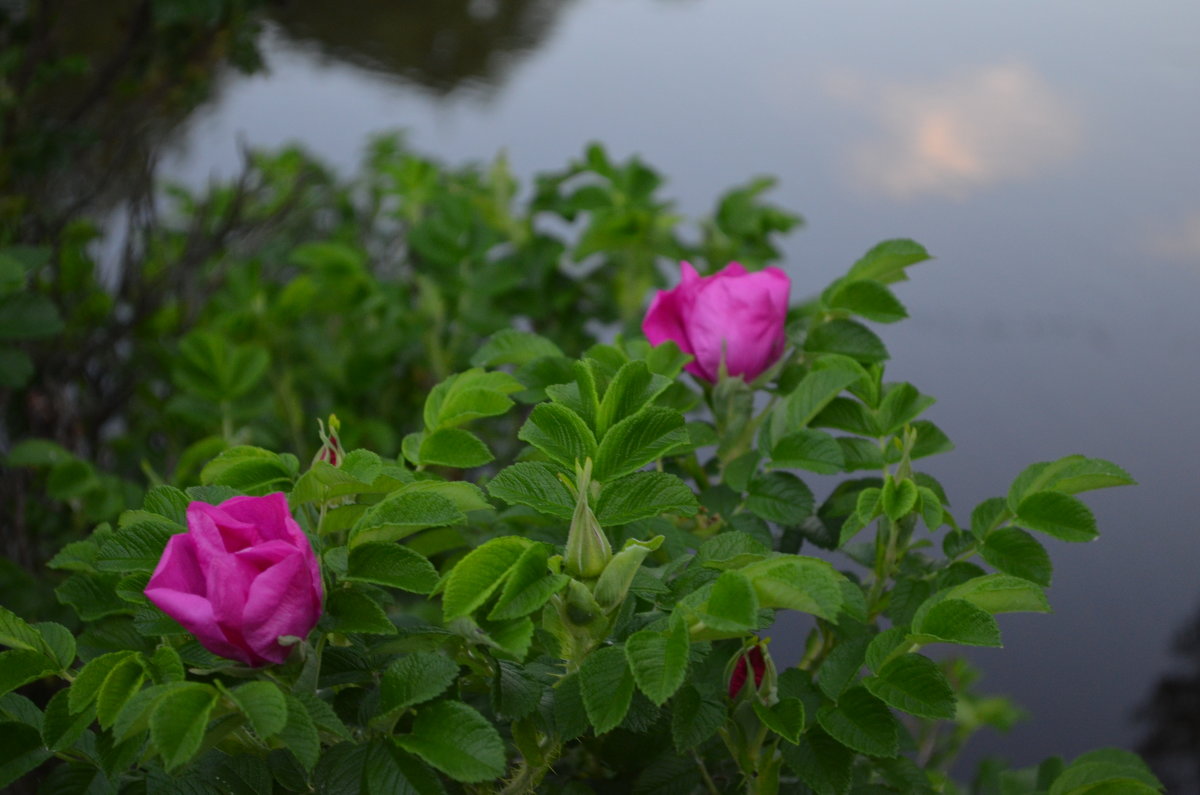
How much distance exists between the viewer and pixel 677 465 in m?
0.88

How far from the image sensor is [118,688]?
1.81ft

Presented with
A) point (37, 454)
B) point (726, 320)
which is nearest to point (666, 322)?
point (726, 320)

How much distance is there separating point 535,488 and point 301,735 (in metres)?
0.18

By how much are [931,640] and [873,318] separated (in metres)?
0.32

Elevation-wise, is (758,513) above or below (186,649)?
above

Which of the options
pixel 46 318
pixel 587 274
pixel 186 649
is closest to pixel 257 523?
pixel 186 649

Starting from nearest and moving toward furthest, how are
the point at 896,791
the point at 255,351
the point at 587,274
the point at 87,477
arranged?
the point at 896,791, the point at 87,477, the point at 255,351, the point at 587,274

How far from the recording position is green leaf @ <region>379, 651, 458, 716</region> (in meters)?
0.56

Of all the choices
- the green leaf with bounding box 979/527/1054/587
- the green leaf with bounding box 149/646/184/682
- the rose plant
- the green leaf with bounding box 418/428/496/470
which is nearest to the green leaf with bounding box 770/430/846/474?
the rose plant

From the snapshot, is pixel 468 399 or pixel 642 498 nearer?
pixel 642 498

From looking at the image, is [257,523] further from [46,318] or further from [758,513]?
[46,318]

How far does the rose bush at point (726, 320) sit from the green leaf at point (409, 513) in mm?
285

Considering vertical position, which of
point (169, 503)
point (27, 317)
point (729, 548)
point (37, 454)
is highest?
point (729, 548)

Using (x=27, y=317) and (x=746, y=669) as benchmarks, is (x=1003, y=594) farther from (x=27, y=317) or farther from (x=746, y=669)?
(x=27, y=317)
